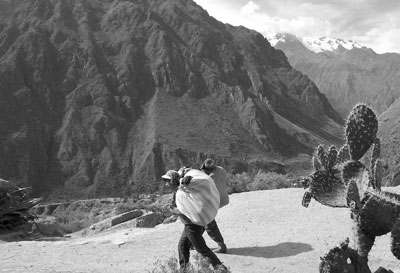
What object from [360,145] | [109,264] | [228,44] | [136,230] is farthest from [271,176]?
[228,44]

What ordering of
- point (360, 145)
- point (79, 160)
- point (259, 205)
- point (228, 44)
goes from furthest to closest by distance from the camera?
1. point (228, 44)
2. point (79, 160)
3. point (259, 205)
4. point (360, 145)

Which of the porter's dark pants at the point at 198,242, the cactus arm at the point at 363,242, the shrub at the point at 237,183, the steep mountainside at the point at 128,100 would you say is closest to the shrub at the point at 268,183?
the shrub at the point at 237,183

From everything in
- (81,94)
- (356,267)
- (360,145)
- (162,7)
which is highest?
(162,7)

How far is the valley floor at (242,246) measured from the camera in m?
7.08

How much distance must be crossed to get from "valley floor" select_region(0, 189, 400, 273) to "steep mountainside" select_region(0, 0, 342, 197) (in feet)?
223

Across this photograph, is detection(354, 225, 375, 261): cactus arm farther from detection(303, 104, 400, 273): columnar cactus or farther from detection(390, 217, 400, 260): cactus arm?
detection(390, 217, 400, 260): cactus arm

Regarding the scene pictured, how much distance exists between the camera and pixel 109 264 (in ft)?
23.8

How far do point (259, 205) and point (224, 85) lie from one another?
96.2 m

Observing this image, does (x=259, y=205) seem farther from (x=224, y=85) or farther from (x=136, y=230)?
(x=224, y=85)

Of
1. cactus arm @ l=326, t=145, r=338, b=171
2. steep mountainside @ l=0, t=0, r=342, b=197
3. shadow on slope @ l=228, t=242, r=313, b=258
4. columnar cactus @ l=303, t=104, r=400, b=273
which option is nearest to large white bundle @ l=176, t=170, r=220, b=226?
columnar cactus @ l=303, t=104, r=400, b=273

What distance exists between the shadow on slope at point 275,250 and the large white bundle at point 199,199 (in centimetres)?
214

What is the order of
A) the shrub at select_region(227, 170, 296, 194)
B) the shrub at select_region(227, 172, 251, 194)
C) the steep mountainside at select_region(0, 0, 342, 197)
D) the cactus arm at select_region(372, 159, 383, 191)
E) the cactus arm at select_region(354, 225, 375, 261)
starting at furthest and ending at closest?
the steep mountainside at select_region(0, 0, 342, 197), the shrub at select_region(227, 170, 296, 194), the shrub at select_region(227, 172, 251, 194), the cactus arm at select_region(372, 159, 383, 191), the cactus arm at select_region(354, 225, 375, 261)

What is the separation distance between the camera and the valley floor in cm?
708

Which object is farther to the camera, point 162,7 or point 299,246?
point 162,7
